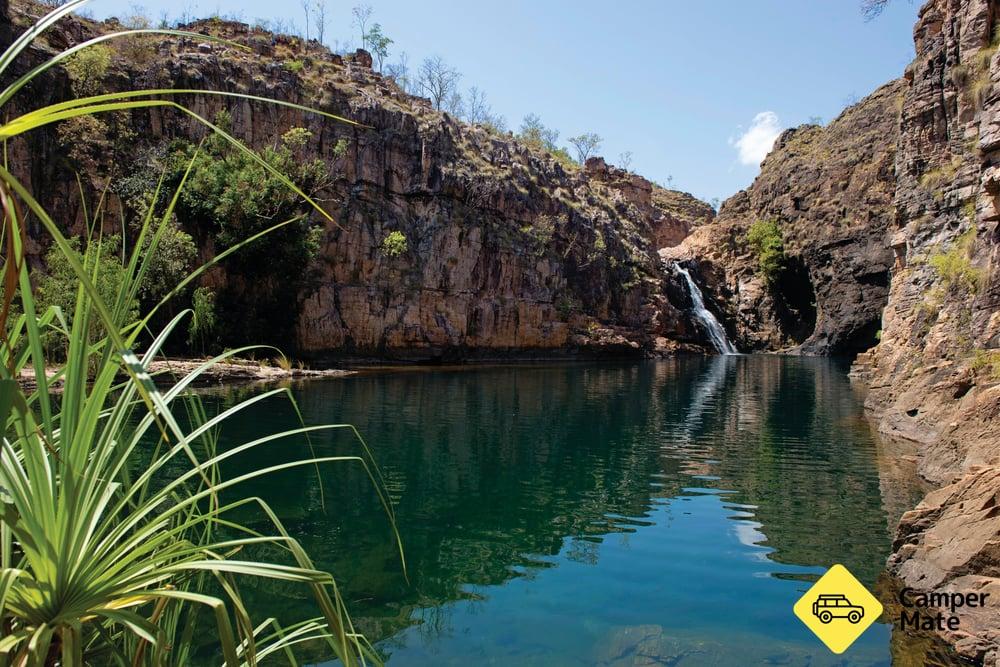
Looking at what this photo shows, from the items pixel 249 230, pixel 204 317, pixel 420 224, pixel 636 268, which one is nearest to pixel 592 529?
pixel 204 317

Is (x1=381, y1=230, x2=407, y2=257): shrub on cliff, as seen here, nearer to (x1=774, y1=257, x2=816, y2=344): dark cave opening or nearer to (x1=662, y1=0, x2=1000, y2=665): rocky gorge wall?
(x1=662, y1=0, x2=1000, y2=665): rocky gorge wall

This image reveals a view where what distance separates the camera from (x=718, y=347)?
65188mm

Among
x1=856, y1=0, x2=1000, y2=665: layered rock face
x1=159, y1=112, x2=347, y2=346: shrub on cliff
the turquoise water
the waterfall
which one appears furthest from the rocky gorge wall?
x1=159, y1=112, x2=347, y2=346: shrub on cliff

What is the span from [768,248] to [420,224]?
34710mm

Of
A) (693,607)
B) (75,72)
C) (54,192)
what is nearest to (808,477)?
(693,607)

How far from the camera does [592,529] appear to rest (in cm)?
1066

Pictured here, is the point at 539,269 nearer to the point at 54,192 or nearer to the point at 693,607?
the point at 54,192

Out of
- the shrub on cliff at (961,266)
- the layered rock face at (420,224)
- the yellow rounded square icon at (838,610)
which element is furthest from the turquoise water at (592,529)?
the layered rock face at (420,224)

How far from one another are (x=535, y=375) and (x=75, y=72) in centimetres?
3167

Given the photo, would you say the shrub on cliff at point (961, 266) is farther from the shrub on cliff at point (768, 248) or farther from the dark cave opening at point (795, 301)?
the dark cave opening at point (795, 301)

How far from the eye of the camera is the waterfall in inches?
2571

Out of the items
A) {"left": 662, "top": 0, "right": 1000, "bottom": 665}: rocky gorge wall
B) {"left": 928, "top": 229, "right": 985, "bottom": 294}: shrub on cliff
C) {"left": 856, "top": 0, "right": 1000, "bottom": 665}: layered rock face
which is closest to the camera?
{"left": 856, "top": 0, "right": 1000, "bottom": 665}: layered rock face

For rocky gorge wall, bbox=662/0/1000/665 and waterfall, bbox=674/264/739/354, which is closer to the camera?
rocky gorge wall, bbox=662/0/1000/665

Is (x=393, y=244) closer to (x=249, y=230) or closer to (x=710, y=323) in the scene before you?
(x=249, y=230)
